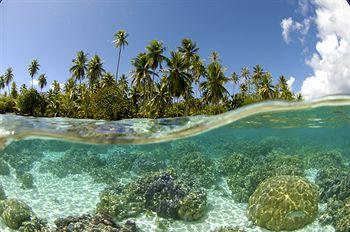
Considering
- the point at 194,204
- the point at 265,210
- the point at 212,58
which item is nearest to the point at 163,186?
the point at 194,204

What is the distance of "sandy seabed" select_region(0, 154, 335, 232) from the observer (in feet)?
26.2

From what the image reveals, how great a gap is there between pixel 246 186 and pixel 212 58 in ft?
146

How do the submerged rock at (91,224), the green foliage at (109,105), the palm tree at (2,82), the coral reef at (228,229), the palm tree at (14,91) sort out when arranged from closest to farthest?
the submerged rock at (91,224)
the coral reef at (228,229)
the green foliage at (109,105)
the palm tree at (14,91)
the palm tree at (2,82)

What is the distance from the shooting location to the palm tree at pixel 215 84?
37.8 meters

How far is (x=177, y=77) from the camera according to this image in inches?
1404

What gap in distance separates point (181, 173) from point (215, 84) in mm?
29528

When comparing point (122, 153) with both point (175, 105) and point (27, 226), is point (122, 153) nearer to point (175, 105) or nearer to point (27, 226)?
point (27, 226)

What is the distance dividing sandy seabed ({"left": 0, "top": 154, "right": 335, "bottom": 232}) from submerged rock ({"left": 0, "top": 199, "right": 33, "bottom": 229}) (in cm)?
15

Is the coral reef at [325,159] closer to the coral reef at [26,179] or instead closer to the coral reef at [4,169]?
the coral reef at [26,179]

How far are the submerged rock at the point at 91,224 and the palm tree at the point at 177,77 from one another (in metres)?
28.1

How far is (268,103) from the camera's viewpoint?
32.7ft

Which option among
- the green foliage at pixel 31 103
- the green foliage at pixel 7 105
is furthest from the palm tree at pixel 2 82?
the green foliage at pixel 31 103

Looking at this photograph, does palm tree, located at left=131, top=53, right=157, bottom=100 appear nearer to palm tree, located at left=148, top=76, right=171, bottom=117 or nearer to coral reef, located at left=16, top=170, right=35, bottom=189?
palm tree, located at left=148, top=76, right=171, bottom=117

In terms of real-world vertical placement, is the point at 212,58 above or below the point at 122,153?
above
